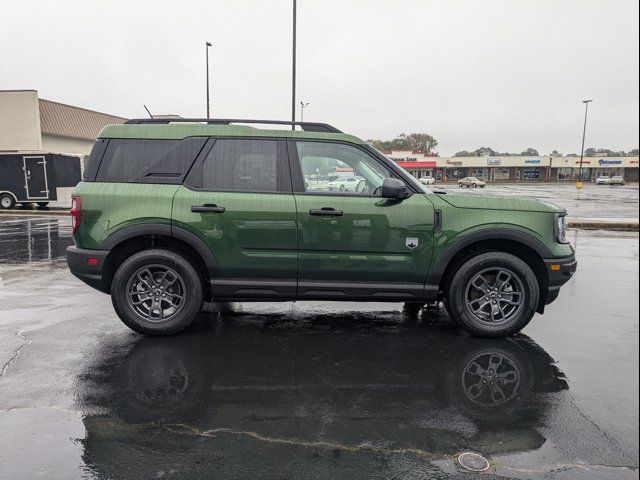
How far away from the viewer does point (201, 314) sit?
18.7 ft

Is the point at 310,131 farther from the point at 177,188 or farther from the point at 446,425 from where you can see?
the point at 446,425

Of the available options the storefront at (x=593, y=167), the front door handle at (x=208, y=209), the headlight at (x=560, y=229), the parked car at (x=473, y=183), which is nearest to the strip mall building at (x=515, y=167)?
the storefront at (x=593, y=167)

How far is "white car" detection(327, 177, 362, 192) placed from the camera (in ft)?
15.6

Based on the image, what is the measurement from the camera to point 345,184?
477cm

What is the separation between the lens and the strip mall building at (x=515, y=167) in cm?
8262

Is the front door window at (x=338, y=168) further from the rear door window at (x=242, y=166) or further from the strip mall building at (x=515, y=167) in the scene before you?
the strip mall building at (x=515, y=167)

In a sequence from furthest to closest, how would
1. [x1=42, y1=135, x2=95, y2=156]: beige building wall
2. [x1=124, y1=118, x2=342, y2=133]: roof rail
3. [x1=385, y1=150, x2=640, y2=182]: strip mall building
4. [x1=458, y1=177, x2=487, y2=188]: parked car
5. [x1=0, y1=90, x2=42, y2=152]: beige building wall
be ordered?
[x1=385, y1=150, x2=640, y2=182]: strip mall building → [x1=458, y1=177, x2=487, y2=188]: parked car → [x1=42, y1=135, x2=95, y2=156]: beige building wall → [x1=0, y1=90, x2=42, y2=152]: beige building wall → [x1=124, y1=118, x2=342, y2=133]: roof rail

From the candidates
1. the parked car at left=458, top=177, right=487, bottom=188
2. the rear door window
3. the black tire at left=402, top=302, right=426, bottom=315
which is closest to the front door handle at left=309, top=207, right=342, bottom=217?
the rear door window

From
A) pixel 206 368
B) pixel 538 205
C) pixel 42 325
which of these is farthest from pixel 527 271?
pixel 42 325

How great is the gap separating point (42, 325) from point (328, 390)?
11.3 ft

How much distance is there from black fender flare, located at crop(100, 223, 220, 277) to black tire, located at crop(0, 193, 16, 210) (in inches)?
758

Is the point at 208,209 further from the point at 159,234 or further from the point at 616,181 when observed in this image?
the point at 616,181

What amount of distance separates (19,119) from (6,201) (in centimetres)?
1653

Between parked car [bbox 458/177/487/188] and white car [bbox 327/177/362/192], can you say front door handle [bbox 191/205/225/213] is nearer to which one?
white car [bbox 327/177/362/192]
